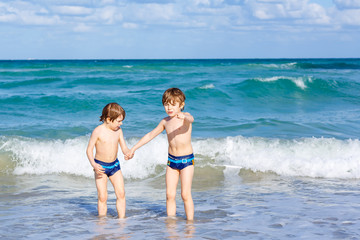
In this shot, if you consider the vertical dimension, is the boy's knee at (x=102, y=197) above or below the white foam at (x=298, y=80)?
below

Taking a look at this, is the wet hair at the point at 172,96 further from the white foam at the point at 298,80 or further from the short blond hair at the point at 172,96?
the white foam at the point at 298,80

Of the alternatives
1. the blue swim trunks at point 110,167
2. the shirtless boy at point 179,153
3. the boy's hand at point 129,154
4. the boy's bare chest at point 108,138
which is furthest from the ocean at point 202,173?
the boy's bare chest at point 108,138

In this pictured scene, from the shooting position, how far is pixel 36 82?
75.4 ft

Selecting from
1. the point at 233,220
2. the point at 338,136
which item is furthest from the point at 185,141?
the point at 338,136

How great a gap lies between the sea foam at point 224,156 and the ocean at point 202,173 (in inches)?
0.8

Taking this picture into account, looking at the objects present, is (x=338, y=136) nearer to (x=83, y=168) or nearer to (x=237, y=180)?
(x=237, y=180)

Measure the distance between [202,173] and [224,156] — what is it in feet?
3.32

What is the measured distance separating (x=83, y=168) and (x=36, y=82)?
1627 cm

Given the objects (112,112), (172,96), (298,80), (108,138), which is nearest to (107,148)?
(108,138)

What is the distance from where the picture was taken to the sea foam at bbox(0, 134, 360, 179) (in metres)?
7.75

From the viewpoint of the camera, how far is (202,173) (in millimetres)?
7676

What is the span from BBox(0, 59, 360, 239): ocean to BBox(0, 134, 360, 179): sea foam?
2 centimetres

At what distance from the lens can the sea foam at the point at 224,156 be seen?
25.4 feet

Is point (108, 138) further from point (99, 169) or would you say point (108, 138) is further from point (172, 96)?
point (172, 96)
